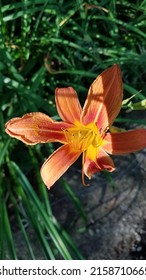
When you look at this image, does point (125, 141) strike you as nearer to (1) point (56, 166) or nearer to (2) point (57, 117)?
(1) point (56, 166)

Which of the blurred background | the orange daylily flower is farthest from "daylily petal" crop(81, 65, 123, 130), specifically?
the blurred background

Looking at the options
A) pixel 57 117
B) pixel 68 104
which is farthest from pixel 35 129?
pixel 57 117

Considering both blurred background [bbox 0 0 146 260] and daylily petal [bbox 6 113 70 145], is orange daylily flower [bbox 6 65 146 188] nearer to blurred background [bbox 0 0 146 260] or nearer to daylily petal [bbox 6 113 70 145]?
daylily petal [bbox 6 113 70 145]

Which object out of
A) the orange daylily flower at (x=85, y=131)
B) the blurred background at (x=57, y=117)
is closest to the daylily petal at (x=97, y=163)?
the orange daylily flower at (x=85, y=131)

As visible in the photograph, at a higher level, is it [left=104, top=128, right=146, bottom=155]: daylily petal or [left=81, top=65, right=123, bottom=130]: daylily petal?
[left=81, top=65, right=123, bottom=130]: daylily petal

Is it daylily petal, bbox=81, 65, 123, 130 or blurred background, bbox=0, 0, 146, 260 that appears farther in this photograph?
blurred background, bbox=0, 0, 146, 260

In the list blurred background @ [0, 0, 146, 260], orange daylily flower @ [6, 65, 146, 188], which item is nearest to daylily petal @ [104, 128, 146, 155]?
orange daylily flower @ [6, 65, 146, 188]

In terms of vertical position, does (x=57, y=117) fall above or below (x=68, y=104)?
below
